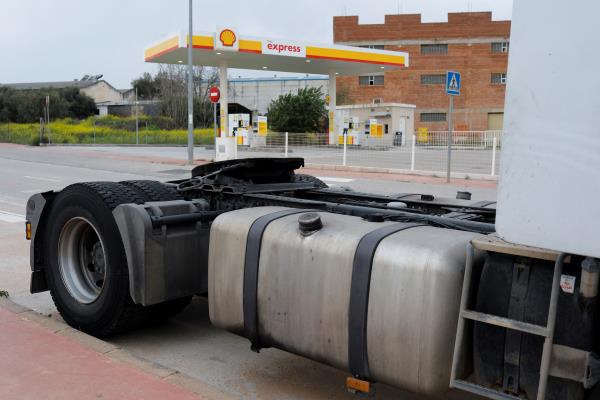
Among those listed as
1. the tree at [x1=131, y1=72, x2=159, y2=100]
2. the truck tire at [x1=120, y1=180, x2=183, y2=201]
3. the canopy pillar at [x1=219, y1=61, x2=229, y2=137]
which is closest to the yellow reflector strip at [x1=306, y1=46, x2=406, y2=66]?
the canopy pillar at [x1=219, y1=61, x2=229, y2=137]

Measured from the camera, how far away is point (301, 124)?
42.9 meters

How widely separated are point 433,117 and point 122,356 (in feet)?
187

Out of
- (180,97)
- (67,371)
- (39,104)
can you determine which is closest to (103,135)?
(180,97)

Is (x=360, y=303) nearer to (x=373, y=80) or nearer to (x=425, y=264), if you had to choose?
(x=425, y=264)

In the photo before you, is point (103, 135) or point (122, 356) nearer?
point (122, 356)

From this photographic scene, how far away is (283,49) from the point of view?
31438mm

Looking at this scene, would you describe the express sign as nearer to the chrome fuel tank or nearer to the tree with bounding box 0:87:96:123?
the chrome fuel tank

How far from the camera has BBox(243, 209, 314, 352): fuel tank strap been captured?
11.8ft

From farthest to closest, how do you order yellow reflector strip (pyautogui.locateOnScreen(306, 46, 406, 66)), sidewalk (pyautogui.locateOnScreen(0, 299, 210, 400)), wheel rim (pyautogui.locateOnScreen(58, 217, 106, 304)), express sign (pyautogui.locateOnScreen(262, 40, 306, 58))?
yellow reflector strip (pyautogui.locateOnScreen(306, 46, 406, 66)), express sign (pyautogui.locateOnScreen(262, 40, 306, 58)), wheel rim (pyautogui.locateOnScreen(58, 217, 106, 304)), sidewalk (pyautogui.locateOnScreen(0, 299, 210, 400))

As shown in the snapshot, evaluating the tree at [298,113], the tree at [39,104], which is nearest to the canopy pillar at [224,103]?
the tree at [298,113]

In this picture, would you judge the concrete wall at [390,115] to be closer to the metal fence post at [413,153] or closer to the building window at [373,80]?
the metal fence post at [413,153]

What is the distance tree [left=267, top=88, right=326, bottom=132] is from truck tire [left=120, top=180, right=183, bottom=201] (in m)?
38.1

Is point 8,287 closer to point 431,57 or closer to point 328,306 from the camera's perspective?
point 328,306

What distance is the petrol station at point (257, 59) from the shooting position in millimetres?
28406
